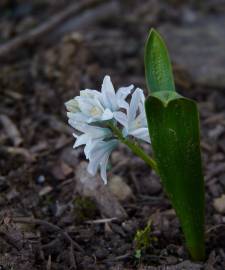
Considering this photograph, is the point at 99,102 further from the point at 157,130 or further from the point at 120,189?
the point at 120,189

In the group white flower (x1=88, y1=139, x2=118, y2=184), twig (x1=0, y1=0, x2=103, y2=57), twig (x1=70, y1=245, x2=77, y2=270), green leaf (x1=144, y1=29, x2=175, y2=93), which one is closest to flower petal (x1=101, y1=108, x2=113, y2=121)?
white flower (x1=88, y1=139, x2=118, y2=184)

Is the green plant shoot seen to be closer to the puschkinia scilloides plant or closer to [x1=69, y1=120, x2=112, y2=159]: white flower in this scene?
the puschkinia scilloides plant

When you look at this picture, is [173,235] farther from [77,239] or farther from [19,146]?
[19,146]

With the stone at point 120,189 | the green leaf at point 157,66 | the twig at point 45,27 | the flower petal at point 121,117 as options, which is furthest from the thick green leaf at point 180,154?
the twig at point 45,27

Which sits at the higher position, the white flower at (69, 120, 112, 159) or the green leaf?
the green leaf

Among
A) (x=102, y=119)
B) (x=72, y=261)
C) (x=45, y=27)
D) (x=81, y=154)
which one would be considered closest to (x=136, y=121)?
(x=102, y=119)

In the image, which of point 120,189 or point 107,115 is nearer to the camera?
point 107,115

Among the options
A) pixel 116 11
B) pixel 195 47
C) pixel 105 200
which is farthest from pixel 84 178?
pixel 116 11
